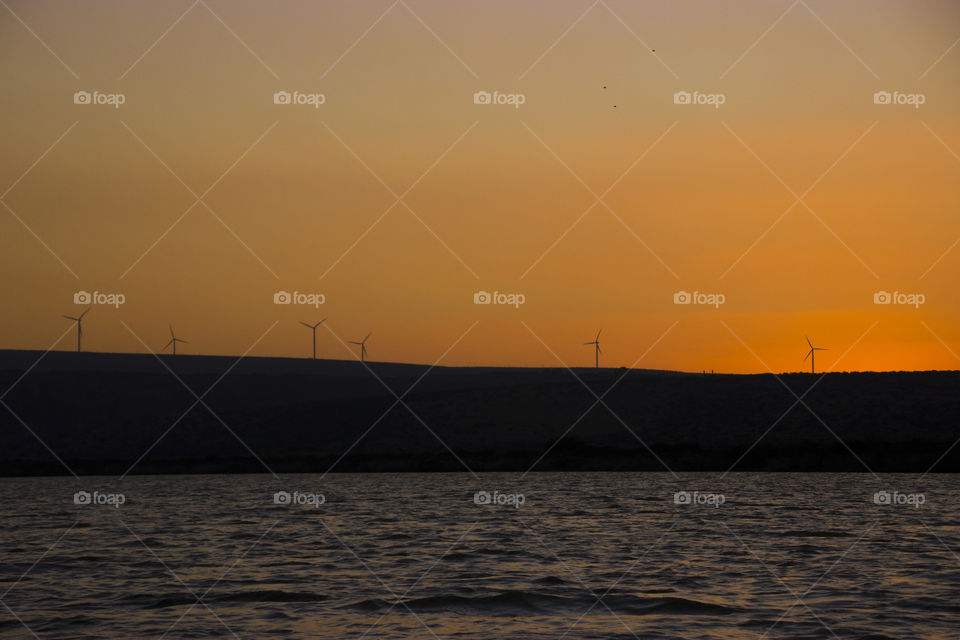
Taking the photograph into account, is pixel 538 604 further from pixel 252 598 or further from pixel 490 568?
pixel 252 598

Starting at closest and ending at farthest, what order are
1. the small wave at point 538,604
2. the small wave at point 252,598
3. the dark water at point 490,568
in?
1. the dark water at point 490,568
2. the small wave at point 538,604
3. the small wave at point 252,598

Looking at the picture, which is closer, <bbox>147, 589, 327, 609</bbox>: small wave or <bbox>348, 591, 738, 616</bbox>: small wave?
<bbox>348, 591, 738, 616</bbox>: small wave

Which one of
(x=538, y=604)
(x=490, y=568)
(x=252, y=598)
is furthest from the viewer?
(x=490, y=568)

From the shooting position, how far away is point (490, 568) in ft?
95.2

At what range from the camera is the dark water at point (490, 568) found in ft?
71.4

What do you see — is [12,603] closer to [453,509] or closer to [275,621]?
[275,621]

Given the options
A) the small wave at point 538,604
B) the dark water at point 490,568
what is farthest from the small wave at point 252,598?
the small wave at point 538,604

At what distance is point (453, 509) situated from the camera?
46.9m

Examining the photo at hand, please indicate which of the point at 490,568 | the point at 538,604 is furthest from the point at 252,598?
the point at 490,568

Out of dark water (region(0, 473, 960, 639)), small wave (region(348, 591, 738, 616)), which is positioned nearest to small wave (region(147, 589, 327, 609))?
dark water (region(0, 473, 960, 639))

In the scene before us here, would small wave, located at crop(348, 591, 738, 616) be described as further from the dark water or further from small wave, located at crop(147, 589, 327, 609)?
small wave, located at crop(147, 589, 327, 609)

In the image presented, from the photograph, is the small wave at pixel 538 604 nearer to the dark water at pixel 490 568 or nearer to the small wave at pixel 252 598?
the dark water at pixel 490 568

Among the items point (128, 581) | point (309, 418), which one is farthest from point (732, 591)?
point (309, 418)

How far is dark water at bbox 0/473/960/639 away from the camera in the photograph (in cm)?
2175
